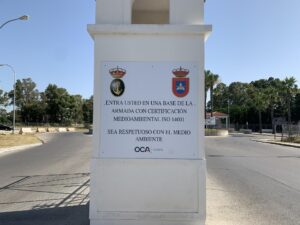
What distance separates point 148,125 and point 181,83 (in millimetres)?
802

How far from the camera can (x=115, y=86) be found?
244 inches

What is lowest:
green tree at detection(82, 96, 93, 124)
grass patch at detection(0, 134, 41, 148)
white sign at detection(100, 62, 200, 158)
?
grass patch at detection(0, 134, 41, 148)

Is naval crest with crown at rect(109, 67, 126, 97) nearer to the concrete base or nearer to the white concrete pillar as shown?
the white concrete pillar

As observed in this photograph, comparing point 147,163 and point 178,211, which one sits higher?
point 147,163

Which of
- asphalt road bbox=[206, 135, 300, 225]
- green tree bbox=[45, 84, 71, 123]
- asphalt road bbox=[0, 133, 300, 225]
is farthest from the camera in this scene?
green tree bbox=[45, 84, 71, 123]

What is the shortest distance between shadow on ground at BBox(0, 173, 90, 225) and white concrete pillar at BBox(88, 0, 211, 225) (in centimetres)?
112

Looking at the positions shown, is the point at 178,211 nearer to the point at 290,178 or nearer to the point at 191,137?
the point at 191,137

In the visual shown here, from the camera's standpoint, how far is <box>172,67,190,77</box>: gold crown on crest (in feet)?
20.3

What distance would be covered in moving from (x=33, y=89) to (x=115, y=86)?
131934 millimetres

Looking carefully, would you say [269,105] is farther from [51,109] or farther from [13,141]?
[13,141]

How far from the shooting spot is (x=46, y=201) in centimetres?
877

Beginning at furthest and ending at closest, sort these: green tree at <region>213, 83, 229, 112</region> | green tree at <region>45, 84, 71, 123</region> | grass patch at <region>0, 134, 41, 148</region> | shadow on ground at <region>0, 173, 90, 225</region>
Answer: green tree at <region>213, 83, 229, 112</region> → green tree at <region>45, 84, 71, 123</region> → grass patch at <region>0, 134, 41, 148</region> → shadow on ground at <region>0, 173, 90, 225</region>

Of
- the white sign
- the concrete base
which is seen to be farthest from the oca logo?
the concrete base

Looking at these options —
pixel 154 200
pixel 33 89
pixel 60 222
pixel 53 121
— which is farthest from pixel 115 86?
pixel 33 89
